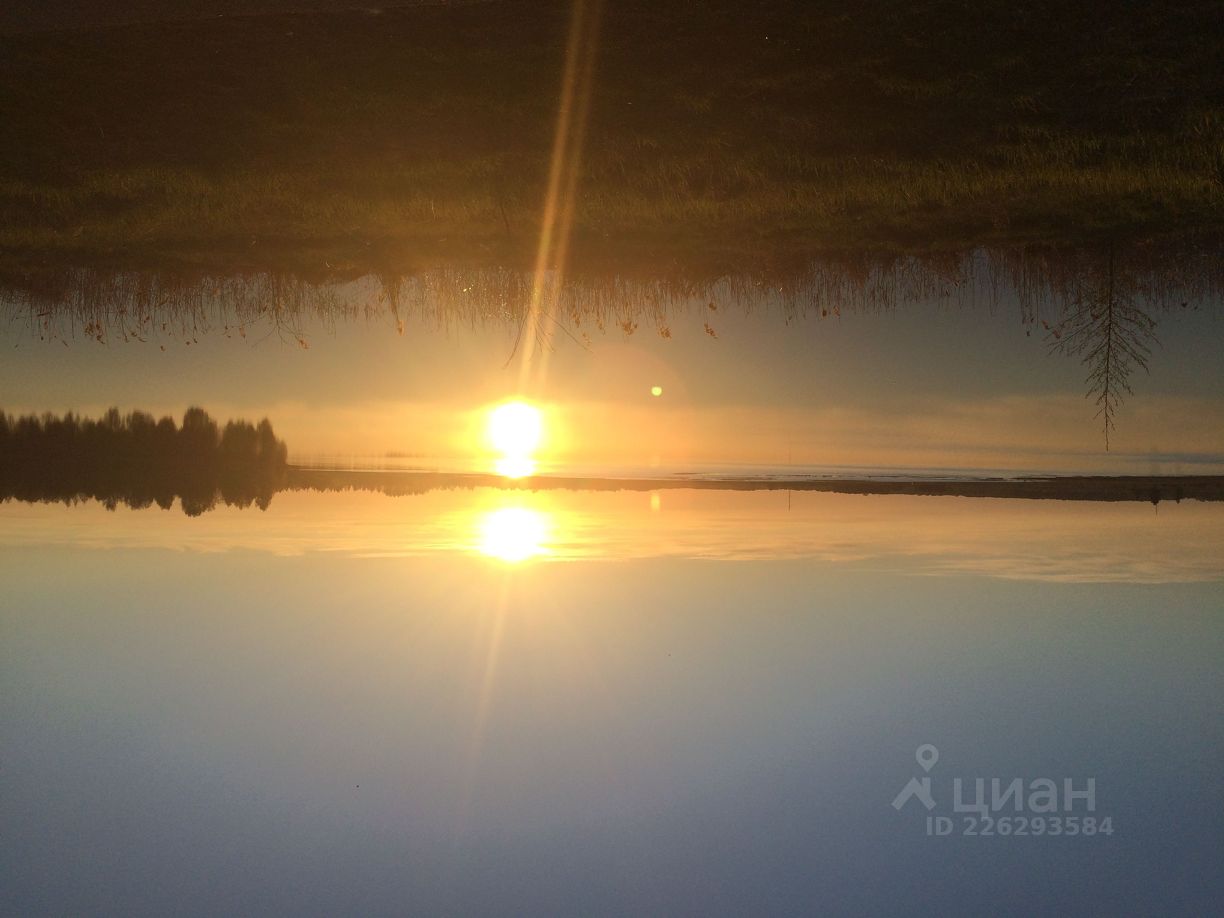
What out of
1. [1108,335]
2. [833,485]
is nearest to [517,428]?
[833,485]

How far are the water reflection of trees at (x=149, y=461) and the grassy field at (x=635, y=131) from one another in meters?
0.84

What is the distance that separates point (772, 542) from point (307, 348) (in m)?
1.88

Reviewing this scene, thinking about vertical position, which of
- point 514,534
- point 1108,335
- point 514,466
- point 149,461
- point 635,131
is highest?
point 635,131

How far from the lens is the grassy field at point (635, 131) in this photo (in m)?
2.30

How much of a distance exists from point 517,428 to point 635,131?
135cm

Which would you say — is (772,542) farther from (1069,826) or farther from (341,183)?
(341,183)

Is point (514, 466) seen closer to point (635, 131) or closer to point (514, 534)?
point (514, 534)

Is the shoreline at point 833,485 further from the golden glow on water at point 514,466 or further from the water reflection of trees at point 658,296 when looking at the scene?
the water reflection of trees at point 658,296

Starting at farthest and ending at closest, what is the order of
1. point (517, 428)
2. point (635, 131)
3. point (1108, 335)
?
point (517, 428), point (1108, 335), point (635, 131)

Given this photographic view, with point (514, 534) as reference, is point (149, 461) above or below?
above

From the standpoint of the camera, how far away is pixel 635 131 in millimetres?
2484

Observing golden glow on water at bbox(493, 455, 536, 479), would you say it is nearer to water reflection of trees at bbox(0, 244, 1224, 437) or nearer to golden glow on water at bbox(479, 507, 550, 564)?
golden glow on water at bbox(479, 507, 550, 564)

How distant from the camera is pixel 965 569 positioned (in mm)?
2814

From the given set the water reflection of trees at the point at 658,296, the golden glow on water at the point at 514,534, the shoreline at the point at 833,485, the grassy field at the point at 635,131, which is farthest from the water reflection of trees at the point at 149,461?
the golden glow on water at the point at 514,534
